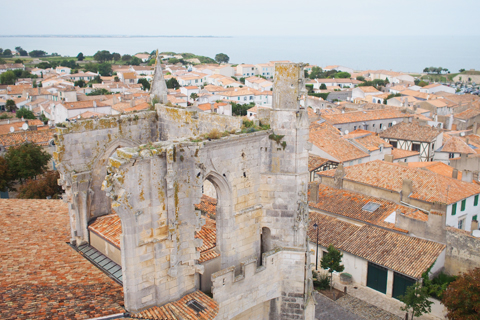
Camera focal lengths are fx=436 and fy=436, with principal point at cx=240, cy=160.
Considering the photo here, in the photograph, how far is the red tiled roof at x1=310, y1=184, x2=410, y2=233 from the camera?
26.4 m

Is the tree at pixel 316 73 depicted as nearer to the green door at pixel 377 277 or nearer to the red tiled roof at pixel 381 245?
the red tiled roof at pixel 381 245

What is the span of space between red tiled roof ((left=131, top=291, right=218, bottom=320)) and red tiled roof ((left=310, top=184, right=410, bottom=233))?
1652 cm

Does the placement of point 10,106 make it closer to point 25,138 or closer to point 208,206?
point 25,138

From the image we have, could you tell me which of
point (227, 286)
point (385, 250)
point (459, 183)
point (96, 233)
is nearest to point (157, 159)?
point (227, 286)

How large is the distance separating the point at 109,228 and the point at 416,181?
69.6 ft

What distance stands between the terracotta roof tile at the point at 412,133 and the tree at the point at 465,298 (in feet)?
102

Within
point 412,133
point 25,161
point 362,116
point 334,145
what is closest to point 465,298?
point 334,145

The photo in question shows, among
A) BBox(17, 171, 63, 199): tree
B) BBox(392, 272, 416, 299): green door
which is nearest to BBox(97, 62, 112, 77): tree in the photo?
BBox(17, 171, 63, 199): tree

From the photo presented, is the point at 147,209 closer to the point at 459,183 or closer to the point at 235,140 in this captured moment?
the point at 235,140

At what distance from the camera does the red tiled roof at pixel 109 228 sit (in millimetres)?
13649

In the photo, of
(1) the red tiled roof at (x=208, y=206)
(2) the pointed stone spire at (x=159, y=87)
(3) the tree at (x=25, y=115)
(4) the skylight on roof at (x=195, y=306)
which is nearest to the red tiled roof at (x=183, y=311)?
(4) the skylight on roof at (x=195, y=306)

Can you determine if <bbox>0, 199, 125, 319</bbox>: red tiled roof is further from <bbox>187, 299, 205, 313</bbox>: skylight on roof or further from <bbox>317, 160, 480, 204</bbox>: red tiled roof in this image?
<bbox>317, 160, 480, 204</bbox>: red tiled roof

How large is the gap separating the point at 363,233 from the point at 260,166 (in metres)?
14.3

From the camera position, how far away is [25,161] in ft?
114
